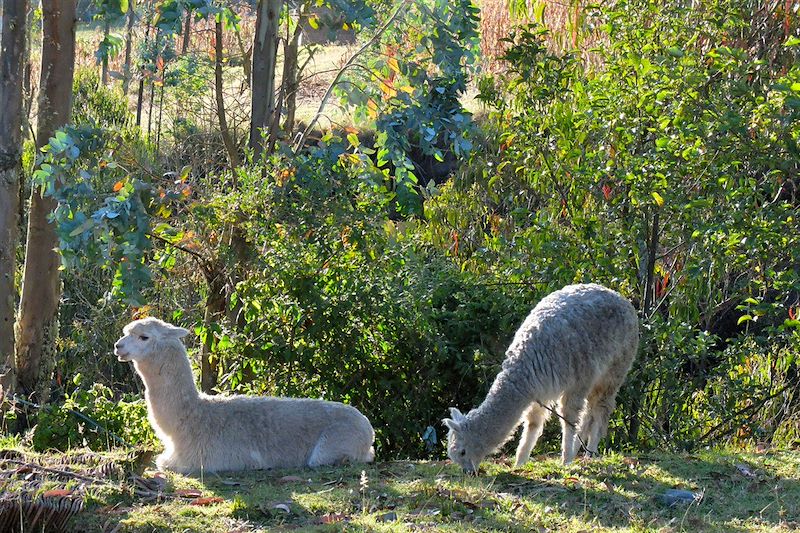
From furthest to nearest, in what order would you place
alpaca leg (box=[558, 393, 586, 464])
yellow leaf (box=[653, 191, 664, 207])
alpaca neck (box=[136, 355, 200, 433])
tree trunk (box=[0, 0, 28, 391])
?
tree trunk (box=[0, 0, 28, 391]) → yellow leaf (box=[653, 191, 664, 207]) → alpaca leg (box=[558, 393, 586, 464]) → alpaca neck (box=[136, 355, 200, 433])

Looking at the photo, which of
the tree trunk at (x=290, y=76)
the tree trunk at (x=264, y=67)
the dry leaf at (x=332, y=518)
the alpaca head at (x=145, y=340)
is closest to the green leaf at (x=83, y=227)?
the alpaca head at (x=145, y=340)

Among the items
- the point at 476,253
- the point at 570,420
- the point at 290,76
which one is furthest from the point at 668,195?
the point at 290,76

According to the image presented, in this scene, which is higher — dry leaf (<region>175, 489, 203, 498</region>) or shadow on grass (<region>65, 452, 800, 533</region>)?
shadow on grass (<region>65, 452, 800, 533</region>)

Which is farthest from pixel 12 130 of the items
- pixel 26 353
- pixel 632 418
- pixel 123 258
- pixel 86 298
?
pixel 632 418

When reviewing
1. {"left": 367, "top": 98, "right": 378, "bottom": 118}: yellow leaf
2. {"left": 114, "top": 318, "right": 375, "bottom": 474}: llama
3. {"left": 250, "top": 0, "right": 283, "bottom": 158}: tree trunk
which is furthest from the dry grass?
{"left": 114, "top": 318, "right": 375, "bottom": 474}: llama

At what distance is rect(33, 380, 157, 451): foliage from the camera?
324 inches

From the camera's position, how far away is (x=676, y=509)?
6.22 metres

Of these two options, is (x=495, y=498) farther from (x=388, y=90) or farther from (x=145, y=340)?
(x=388, y=90)

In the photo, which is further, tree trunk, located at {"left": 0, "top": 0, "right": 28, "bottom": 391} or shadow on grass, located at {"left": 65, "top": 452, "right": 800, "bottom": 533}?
tree trunk, located at {"left": 0, "top": 0, "right": 28, "bottom": 391}

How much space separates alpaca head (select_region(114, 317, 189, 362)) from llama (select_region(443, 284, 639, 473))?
2.02m

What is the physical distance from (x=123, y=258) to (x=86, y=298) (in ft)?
22.1

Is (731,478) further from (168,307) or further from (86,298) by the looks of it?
(86,298)

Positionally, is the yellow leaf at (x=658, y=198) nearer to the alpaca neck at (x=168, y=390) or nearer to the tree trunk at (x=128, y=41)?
the alpaca neck at (x=168, y=390)

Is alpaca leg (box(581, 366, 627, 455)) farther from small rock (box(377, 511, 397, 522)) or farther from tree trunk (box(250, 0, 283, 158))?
tree trunk (box(250, 0, 283, 158))
